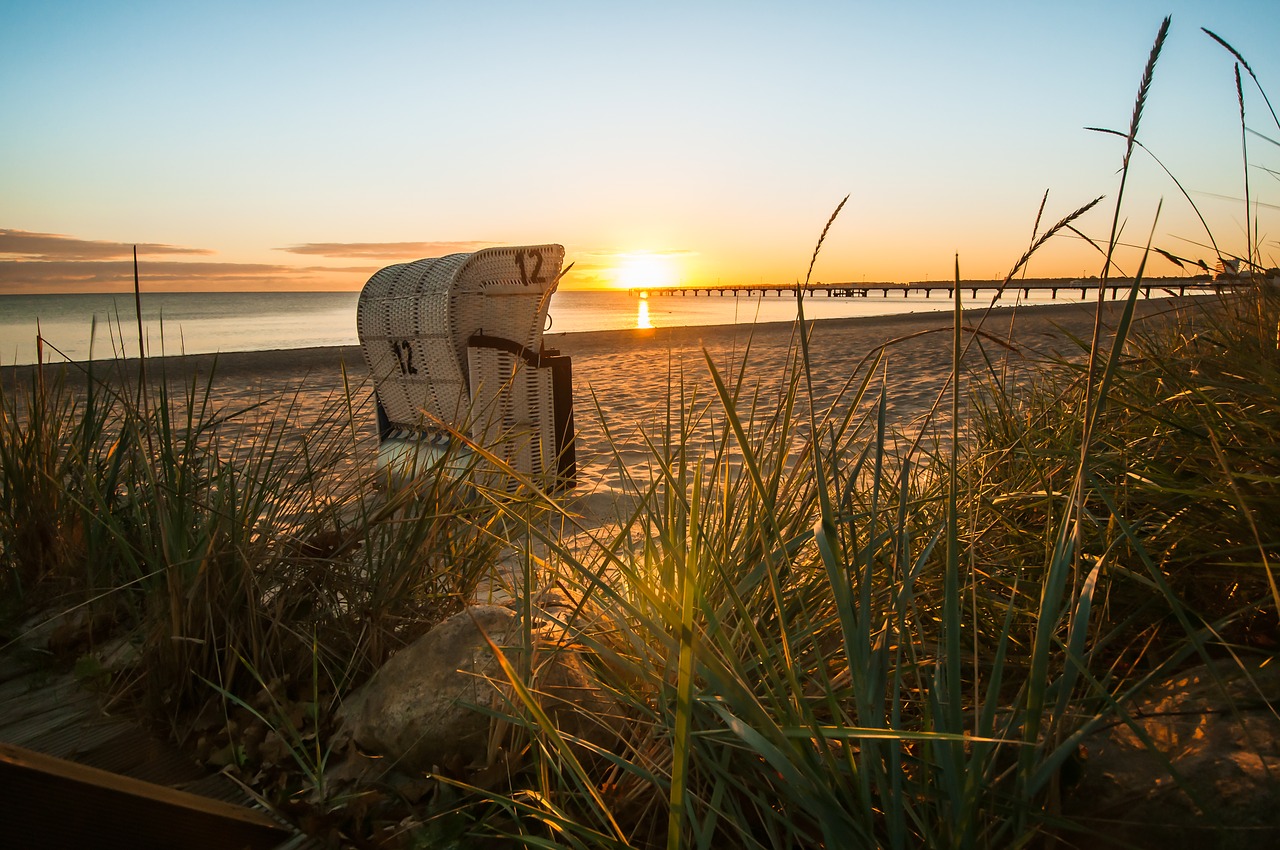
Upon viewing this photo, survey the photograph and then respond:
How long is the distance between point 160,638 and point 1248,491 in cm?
196

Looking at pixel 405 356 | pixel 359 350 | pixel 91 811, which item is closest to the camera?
pixel 91 811

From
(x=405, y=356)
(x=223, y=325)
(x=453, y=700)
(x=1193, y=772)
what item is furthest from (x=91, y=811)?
(x=223, y=325)

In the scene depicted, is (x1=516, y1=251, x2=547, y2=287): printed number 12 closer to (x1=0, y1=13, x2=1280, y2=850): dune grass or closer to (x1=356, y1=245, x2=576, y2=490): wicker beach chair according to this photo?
(x1=356, y1=245, x2=576, y2=490): wicker beach chair

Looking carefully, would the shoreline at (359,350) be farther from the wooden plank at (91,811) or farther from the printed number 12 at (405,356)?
the wooden plank at (91,811)

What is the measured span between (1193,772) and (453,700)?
3.52ft

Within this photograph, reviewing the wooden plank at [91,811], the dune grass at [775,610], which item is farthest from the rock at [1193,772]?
the wooden plank at [91,811]

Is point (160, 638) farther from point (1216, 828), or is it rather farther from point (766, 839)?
point (1216, 828)

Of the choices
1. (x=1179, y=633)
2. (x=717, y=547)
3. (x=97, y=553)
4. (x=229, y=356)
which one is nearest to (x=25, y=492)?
(x=97, y=553)

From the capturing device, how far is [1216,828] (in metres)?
0.87

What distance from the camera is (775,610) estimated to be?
53.6 inches

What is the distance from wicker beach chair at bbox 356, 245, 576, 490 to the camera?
3791 millimetres

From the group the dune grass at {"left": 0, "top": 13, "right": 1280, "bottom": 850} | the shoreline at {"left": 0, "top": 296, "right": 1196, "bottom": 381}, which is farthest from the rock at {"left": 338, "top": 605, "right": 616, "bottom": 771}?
the shoreline at {"left": 0, "top": 296, "right": 1196, "bottom": 381}

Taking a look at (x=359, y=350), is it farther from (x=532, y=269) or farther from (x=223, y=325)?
(x=223, y=325)

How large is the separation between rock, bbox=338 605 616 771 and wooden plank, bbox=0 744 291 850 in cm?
31
